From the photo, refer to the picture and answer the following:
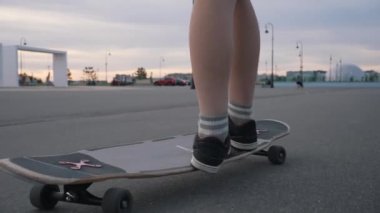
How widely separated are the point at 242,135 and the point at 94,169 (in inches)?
42.7

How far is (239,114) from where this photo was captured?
295 cm

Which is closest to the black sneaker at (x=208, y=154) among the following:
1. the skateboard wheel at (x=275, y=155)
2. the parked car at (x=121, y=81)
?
the skateboard wheel at (x=275, y=155)

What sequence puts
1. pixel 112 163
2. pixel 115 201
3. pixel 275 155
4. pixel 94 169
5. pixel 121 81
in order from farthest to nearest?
pixel 121 81 < pixel 275 155 < pixel 112 163 < pixel 94 169 < pixel 115 201

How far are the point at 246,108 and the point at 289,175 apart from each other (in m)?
0.51

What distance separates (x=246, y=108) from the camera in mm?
2963

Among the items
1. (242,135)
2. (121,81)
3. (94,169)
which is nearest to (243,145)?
(242,135)

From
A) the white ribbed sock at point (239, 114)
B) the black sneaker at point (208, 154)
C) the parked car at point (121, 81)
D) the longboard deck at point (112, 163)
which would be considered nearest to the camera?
the longboard deck at point (112, 163)

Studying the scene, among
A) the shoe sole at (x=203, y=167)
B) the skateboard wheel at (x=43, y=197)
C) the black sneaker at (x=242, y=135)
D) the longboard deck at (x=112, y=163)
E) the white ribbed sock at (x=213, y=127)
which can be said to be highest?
the white ribbed sock at (x=213, y=127)

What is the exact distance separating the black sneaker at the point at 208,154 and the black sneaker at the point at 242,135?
433 millimetres

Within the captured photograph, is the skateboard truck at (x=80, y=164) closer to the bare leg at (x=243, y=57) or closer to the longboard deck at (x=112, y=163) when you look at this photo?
the longboard deck at (x=112, y=163)

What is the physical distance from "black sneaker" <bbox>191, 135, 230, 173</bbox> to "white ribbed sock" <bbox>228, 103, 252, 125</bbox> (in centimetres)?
44

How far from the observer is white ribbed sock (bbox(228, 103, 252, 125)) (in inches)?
116

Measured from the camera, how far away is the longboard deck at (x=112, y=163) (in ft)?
6.52

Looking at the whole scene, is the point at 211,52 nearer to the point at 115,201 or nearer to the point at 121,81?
the point at 115,201
